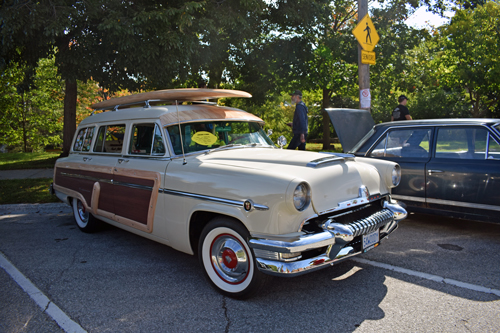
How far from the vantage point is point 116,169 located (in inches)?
189

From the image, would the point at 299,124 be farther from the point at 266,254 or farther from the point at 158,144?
the point at 266,254

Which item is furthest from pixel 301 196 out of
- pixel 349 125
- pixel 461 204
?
pixel 349 125

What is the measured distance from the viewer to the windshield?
432cm

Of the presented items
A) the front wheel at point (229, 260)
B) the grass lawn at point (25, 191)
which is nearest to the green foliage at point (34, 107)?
the grass lawn at point (25, 191)

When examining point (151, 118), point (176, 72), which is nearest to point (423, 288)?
point (151, 118)

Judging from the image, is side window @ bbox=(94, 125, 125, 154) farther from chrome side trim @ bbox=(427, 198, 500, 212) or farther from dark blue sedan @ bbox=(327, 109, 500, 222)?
chrome side trim @ bbox=(427, 198, 500, 212)

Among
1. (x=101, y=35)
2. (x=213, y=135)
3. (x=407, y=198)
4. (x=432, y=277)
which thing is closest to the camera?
(x=432, y=277)

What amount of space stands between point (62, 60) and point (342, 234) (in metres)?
9.82

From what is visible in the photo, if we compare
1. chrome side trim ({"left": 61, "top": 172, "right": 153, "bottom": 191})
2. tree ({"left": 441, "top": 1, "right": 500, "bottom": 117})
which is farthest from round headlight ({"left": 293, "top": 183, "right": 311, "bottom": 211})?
tree ({"left": 441, "top": 1, "right": 500, "bottom": 117})

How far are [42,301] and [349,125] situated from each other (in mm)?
5199

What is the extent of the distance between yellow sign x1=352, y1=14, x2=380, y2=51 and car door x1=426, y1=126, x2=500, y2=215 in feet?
11.1

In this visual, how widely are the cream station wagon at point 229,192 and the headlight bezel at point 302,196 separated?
11 millimetres

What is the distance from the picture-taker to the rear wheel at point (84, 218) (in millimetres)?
5773

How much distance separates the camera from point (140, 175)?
439cm
